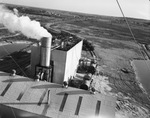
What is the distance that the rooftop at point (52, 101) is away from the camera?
10461mm

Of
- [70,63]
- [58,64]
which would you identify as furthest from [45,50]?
[70,63]

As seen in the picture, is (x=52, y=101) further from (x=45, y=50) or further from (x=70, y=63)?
(x=70, y=63)

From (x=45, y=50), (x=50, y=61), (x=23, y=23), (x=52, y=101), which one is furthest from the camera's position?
(x=23, y=23)

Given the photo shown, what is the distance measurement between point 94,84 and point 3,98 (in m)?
13.1

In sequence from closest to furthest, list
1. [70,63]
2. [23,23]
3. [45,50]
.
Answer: [45,50], [23,23], [70,63]

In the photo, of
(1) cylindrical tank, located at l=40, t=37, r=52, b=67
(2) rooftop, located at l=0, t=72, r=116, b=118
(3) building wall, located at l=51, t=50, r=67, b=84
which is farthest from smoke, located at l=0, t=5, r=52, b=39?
(2) rooftop, located at l=0, t=72, r=116, b=118

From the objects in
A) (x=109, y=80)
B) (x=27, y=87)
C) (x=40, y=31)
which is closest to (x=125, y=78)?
(x=109, y=80)

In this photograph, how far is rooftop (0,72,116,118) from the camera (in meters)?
10.5

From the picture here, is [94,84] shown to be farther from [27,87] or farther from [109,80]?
[27,87]

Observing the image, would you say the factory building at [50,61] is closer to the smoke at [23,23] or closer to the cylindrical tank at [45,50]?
the cylindrical tank at [45,50]

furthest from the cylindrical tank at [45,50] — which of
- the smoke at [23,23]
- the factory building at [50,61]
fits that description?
the smoke at [23,23]

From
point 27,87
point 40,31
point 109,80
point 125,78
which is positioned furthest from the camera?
point 125,78

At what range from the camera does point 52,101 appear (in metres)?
11.1

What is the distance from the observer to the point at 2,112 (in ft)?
36.2
